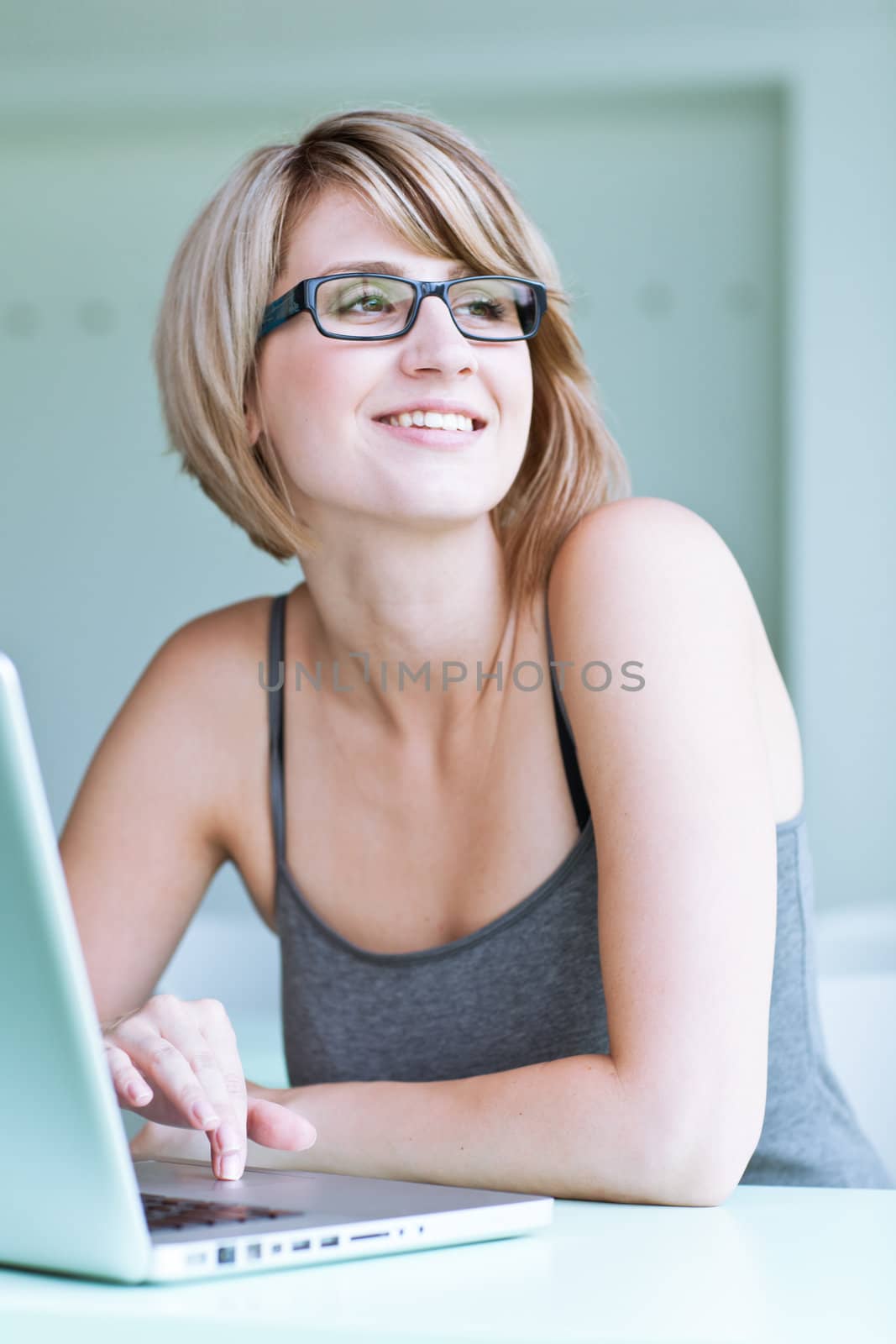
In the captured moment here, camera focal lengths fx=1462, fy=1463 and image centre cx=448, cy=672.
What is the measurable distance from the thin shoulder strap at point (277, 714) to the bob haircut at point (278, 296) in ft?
0.25

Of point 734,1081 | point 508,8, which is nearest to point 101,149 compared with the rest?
point 508,8

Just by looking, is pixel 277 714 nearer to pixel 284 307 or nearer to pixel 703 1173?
pixel 284 307

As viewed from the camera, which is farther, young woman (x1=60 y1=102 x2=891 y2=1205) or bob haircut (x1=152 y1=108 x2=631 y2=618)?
bob haircut (x1=152 y1=108 x2=631 y2=618)

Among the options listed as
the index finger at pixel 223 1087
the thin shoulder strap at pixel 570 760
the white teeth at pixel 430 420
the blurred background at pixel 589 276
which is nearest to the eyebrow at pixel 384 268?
the white teeth at pixel 430 420

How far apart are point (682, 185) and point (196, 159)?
1.41m

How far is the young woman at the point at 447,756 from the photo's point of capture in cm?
92

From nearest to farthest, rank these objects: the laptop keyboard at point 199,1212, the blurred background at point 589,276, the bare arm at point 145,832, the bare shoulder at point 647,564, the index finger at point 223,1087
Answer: the laptop keyboard at point 199,1212, the index finger at point 223,1087, the bare shoulder at point 647,564, the bare arm at point 145,832, the blurred background at point 589,276

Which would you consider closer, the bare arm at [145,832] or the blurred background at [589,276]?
the bare arm at [145,832]

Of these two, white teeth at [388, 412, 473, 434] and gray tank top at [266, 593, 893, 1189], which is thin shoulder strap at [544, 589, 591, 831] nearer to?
gray tank top at [266, 593, 893, 1189]

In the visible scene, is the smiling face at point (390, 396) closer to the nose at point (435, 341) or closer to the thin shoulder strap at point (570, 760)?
the nose at point (435, 341)

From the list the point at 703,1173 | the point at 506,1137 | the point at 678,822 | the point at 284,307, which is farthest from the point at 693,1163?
the point at 284,307

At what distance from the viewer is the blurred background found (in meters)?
3.93

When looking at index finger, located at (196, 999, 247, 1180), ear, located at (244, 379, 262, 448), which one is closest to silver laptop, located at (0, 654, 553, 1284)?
index finger, located at (196, 999, 247, 1180)

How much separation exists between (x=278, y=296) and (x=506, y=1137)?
30.5 inches
